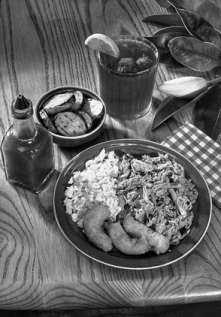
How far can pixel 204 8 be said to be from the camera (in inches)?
59.2

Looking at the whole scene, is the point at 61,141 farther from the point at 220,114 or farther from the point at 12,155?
the point at 220,114

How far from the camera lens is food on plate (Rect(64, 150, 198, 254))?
1.11 metres

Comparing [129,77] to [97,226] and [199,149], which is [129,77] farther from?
[97,226]

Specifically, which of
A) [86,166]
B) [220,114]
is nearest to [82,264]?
[86,166]

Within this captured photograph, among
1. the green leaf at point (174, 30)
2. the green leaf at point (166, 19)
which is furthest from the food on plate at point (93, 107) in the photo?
the green leaf at point (166, 19)

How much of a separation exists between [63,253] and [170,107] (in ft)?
2.00

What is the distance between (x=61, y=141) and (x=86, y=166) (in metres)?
0.11

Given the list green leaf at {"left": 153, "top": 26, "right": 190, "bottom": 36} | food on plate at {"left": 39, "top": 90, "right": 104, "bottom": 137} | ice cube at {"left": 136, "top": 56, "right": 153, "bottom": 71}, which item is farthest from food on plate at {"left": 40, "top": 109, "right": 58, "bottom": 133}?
green leaf at {"left": 153, "top": 26, "right": 190, "bottom": 36}

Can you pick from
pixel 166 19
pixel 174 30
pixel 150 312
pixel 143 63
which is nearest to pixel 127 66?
pixel 143 63

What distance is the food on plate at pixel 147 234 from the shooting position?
1.07 m

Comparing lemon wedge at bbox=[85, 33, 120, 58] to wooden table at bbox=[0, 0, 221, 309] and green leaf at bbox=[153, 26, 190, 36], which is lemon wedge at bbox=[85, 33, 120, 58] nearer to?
wooden table at bbox=[0, 0, 221, 309]

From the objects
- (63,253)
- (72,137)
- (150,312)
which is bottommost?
(150,312)

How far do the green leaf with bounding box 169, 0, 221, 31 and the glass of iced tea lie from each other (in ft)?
0.76

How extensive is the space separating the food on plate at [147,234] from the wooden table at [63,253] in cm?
6
